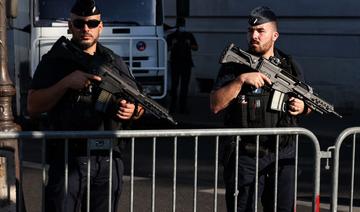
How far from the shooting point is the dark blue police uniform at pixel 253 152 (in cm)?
628

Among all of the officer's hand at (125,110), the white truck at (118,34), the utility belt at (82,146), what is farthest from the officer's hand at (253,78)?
the white truck at (118,34)

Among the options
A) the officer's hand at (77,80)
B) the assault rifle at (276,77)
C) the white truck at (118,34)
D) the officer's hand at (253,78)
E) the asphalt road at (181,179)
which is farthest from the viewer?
the white truck at (118,34)

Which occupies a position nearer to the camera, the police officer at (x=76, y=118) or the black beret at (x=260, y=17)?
the police officer at (x=76, y=118)

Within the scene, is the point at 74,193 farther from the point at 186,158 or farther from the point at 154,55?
the point at 154,55

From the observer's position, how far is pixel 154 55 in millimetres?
16766

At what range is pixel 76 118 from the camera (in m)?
5.82

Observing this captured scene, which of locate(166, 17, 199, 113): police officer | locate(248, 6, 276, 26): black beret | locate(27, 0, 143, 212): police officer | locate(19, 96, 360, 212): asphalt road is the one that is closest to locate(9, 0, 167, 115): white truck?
locate(166, 17, 199, 113): police officer

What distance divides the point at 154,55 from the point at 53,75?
10.9m

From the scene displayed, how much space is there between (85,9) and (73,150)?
2.82 ft

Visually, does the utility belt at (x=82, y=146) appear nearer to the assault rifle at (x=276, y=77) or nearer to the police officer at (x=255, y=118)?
the police officer at (x=255, y=118)

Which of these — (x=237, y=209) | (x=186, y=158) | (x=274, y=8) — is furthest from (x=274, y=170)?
(x=274, y=8)

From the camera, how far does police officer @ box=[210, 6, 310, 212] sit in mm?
6262

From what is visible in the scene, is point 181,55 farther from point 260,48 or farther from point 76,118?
point 76,118

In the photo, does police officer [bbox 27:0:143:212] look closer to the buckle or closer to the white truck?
the buckle
